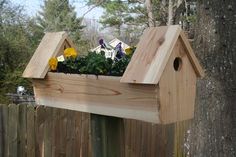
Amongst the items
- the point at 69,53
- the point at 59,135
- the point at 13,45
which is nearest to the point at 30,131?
the point at 59,135

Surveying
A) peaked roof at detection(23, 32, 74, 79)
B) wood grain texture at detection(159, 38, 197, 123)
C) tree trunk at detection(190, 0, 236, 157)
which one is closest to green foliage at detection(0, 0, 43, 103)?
tree trunk at detection(190, 0, 236, 157)

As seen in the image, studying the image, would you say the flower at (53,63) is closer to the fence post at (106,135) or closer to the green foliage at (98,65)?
the green foliage at (98,65)

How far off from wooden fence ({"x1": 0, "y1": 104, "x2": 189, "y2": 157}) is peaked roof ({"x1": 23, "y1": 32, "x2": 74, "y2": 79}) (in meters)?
1.94

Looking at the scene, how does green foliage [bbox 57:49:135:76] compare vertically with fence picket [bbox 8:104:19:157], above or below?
above

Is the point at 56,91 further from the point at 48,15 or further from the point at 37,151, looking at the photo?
the point at 48,15

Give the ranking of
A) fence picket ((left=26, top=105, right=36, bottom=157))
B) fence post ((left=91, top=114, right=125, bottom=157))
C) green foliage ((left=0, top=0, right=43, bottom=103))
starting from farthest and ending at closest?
green foliage ((left=0, top=0, right=43, bottom=103)) < fence picket ((left=26, top=105, right=36, bottom=157)) < fence post ((left=91, top=114, right=125, bottom=157))

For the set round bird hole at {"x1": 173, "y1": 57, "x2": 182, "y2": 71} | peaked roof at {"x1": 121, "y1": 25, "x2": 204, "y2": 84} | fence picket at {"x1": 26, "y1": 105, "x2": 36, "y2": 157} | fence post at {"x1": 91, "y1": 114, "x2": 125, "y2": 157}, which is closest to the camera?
peaked roof at {"x1": 121, "y1": 25, "x2": 204, "y2": 84}

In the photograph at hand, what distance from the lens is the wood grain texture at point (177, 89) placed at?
1.87 meters

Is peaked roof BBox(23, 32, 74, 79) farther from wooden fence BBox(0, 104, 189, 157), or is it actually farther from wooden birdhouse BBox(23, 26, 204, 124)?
wooden fence BBox(0, 104, 189, 157)

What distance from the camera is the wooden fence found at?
443 centimetres

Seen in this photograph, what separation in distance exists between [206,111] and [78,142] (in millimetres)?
1747

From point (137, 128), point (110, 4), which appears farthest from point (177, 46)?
point (110, 4)

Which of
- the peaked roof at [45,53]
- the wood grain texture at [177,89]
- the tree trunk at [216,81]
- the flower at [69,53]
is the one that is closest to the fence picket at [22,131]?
the tree trunk at [216,81]

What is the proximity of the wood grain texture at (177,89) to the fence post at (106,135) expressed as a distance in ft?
1.12
